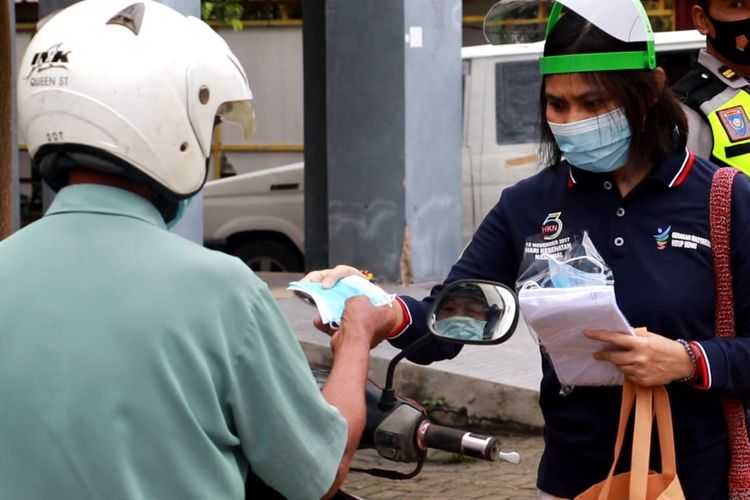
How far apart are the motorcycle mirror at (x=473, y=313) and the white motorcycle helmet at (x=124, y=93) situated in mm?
701

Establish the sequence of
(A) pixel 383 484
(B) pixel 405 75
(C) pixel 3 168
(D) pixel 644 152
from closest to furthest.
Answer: (D) pixel 644 152, (C) pixel 3 168, (A) pixel 383 484, (B) pixel 405 75

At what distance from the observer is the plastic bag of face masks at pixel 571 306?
8.31ft

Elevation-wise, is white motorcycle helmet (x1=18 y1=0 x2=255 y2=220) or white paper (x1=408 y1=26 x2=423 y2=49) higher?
white paper (x1=408 y1=26 x2=423 y2=49)

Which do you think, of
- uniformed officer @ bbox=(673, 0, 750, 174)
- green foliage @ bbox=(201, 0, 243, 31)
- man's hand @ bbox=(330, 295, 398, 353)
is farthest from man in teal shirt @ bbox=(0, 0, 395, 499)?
green foliage @ bbox=(201, 0, 243, 31)

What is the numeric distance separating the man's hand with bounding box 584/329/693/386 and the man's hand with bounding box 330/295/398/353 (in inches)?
15.9

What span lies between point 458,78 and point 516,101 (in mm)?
547

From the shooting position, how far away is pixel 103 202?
2.01 m

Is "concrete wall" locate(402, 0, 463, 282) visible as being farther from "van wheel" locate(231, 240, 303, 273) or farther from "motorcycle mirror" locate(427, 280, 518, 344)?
"motorcycle mirror" locate(427, 280, 518, 344)

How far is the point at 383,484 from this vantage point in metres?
6.50

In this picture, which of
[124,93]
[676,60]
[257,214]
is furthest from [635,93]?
[257,214]

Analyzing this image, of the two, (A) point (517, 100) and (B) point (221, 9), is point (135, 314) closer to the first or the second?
(A) point (517, 100)

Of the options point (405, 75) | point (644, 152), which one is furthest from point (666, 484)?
point (405, 75)

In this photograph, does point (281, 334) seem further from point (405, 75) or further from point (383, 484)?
point (405, 75)

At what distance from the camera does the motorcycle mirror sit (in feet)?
8.43
